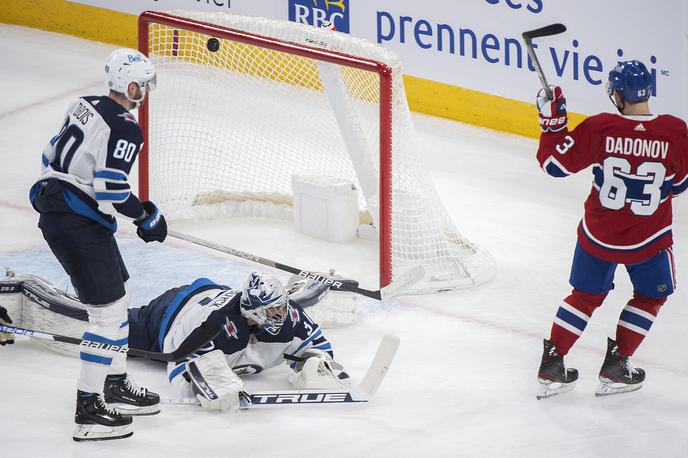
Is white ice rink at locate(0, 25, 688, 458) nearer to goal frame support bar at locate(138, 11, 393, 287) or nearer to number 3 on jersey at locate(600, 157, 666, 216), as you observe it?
goal frame support bar at locate(138, 11, 393, 287)

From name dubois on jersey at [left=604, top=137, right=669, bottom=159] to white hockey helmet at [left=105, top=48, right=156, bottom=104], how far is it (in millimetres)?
1470

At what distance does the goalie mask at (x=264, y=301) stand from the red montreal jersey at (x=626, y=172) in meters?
0.97

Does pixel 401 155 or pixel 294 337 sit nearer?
pixel 294 337

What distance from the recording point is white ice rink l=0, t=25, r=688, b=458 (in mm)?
4098

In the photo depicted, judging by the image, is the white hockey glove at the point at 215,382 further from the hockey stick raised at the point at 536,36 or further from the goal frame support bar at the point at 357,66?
the hockey stick raised at the point at 536,36

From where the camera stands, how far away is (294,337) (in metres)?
4.49

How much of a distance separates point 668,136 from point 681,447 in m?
0.98

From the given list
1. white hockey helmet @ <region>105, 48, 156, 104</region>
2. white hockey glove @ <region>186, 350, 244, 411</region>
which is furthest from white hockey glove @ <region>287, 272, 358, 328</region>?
white hockey helmet @ <region>105, 48, 156, 104</region>

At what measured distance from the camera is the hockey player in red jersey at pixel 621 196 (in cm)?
413

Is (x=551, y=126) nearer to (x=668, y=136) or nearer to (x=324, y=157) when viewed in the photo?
(x=668, y=136)

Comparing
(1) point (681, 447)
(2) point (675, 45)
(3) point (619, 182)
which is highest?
(2) point (675, 45)

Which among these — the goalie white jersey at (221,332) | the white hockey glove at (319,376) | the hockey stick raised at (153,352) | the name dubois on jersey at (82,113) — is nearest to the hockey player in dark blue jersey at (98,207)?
the name dubois on jersey at (82,113)

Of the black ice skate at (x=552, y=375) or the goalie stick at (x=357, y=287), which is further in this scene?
the goalie stick at (x=357, y=287)

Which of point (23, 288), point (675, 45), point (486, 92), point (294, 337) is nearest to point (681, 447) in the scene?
point (294, 337)
